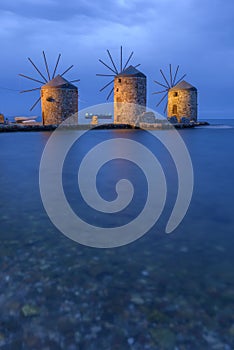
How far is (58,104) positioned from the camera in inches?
1056

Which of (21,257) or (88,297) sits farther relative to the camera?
(21,257)

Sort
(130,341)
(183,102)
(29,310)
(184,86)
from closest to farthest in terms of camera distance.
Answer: (130,341) < (29,310) < (184,86) < (183,102)

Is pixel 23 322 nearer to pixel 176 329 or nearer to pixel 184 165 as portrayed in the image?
pixel 176 329

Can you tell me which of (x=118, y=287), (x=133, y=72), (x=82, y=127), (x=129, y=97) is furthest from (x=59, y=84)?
→ (x=118, y=287)

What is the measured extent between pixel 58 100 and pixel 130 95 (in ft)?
21.8

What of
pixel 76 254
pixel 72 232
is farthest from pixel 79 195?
pixel 76 254

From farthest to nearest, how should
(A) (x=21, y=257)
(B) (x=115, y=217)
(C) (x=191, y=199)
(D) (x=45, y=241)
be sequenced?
(C) (x=191, y=199) → (B) (x=115, y=217) → (D) (x=45, y=241) → (A) (x=21, y=257)

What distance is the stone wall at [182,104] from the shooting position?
32.2 metres

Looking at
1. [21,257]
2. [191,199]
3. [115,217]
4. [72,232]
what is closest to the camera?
[21,257]

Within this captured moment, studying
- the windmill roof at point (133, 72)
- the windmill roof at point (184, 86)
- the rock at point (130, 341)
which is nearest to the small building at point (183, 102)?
the windmill roof at point (184, 86)

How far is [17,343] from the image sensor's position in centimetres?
190

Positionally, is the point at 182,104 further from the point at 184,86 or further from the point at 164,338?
the point at 164,338

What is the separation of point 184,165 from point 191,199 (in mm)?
4606

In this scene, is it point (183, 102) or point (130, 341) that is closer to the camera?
point (130, 341)
